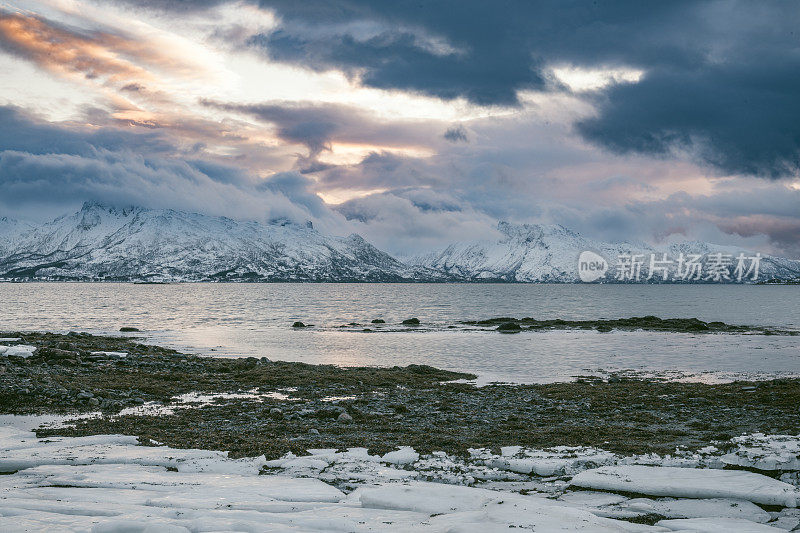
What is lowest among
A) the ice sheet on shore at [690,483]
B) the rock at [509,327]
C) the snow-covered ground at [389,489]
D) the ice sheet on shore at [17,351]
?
the ice sheet on shore at [17,351]

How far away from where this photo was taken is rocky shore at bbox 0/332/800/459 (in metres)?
16.2

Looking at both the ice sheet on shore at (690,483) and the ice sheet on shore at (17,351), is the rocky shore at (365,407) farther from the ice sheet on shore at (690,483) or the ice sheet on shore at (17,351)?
the ice sheet on shore at (690,483)

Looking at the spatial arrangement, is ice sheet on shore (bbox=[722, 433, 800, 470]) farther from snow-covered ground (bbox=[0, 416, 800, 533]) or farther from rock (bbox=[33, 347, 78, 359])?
rock (bbox=[33, 347, 78, 359])

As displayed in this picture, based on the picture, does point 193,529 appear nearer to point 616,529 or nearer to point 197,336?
point 616,529

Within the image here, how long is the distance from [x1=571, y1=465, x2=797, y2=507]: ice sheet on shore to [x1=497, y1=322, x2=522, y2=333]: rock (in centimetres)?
5628

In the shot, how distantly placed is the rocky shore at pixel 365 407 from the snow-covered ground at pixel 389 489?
1.20 metres

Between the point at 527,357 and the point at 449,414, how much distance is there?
24550 mm

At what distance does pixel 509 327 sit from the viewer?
236ft

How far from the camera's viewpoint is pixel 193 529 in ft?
29.8

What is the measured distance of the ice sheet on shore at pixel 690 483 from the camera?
10961mm

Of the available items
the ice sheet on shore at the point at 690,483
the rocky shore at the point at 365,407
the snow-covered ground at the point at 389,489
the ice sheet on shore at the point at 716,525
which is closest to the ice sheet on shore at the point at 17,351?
the rocky shore at the point at 365,407

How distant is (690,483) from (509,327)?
200ft

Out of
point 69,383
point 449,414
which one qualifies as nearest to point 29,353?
point 69,383

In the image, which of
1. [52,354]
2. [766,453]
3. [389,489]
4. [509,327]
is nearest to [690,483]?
[766,453]
